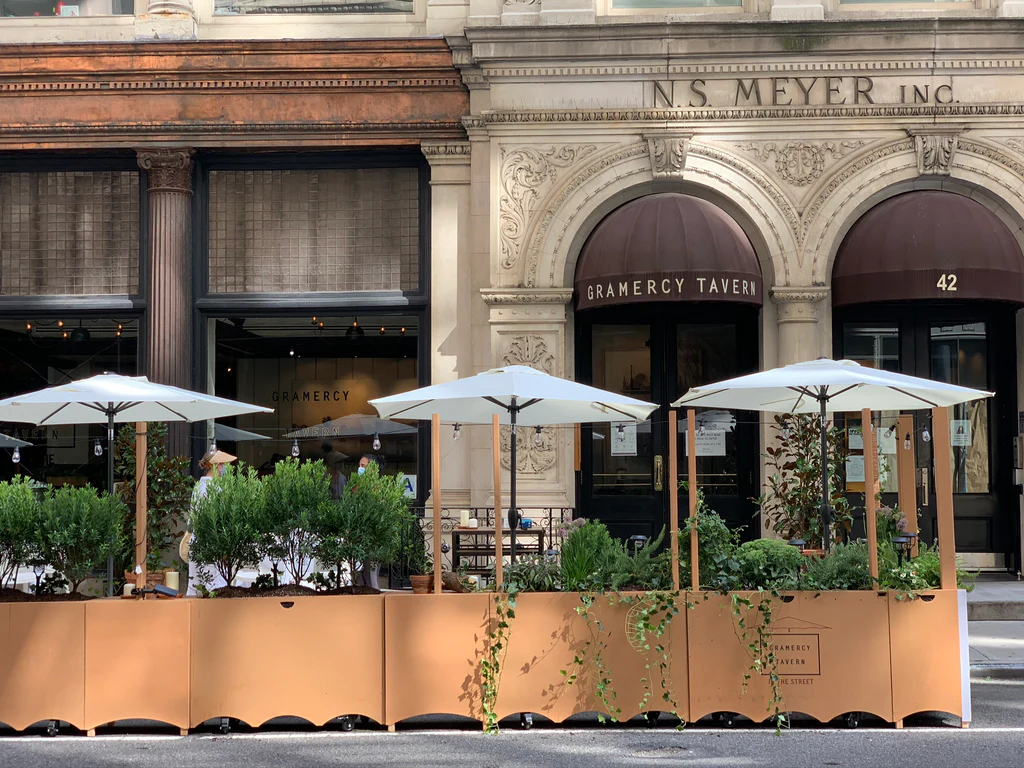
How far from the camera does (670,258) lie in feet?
47.3

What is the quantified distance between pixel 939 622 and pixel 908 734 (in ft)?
2.76

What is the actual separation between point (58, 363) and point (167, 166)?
126 inches

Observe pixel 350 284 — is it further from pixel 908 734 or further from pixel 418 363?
pixel 908 734

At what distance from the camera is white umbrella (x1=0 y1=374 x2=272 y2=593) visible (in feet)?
35.5

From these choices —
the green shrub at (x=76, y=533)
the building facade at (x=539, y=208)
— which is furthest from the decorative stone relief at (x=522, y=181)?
the green shrub at (x=76, y=533)

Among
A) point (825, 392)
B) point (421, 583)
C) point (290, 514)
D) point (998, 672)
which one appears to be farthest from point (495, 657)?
point (998, 672)

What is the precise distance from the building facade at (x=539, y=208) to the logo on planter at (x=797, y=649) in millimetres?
6581

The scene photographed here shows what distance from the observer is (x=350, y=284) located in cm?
1597

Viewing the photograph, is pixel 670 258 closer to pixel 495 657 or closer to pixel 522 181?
pixel 522 181

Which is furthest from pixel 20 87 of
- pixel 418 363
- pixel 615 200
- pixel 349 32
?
pixel 615 200

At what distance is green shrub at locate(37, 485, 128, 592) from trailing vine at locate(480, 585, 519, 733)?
3.16 m

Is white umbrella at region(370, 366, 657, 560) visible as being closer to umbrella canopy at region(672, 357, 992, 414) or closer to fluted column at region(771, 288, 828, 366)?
umbrella canopy at region(672, 357, 992, 414)

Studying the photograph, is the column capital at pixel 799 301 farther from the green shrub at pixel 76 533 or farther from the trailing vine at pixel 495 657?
the green shrub at pixel 76 533

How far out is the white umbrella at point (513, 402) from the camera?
1043cm
